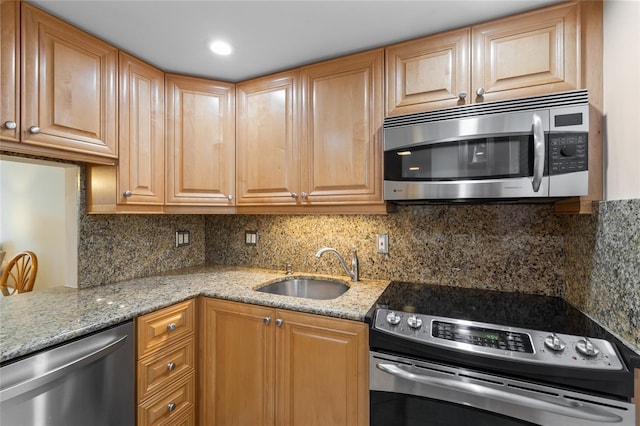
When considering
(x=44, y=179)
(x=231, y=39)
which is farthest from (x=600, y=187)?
(x=44, y=179)

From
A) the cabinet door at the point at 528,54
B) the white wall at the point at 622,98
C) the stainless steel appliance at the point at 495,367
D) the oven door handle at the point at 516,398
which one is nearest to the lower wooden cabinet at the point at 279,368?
the stainless steel appliance at the point at 495,367

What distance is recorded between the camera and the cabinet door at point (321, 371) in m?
1.26

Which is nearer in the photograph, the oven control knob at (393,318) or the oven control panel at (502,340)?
the oven control panel at (502,340)

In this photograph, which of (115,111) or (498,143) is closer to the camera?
(498,143)

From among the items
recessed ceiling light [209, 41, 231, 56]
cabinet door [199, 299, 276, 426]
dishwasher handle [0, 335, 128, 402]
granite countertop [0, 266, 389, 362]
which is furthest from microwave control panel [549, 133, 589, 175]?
dishwasher handle [0, 335, 128, 402]

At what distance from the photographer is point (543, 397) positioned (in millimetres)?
965

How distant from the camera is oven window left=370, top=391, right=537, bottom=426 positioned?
1034 millimetres

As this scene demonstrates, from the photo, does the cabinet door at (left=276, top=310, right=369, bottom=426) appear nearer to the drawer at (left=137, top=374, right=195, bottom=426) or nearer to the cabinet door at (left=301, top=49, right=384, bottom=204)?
the drawer at (left=137, top=374, right=195, bottom=426)

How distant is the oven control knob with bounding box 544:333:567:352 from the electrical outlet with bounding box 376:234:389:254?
36.1 inches

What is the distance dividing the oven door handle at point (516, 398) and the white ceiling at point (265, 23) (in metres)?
1.50

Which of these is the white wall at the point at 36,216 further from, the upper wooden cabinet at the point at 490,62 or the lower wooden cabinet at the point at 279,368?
the upper wooden cabinet at the point at 490,62

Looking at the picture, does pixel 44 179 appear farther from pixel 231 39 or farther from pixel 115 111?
pixel 231 39

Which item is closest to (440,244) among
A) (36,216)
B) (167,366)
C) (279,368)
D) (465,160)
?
(465,160)

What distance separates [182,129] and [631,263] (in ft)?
7.08
